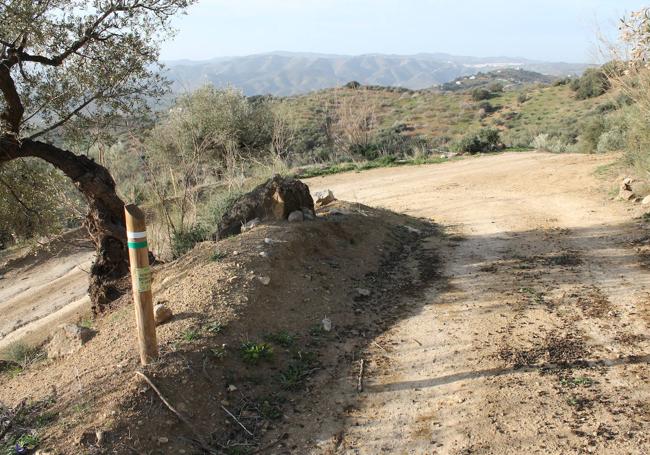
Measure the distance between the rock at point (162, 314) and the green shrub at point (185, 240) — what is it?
348cm

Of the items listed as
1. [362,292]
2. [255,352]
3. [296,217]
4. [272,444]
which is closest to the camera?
[272,444]

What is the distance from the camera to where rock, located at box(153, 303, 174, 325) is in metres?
5.28

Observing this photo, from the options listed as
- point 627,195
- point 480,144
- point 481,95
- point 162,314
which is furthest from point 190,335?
point 481,95

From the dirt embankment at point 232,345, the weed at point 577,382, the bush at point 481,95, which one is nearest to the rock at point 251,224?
the dirt embankment at point 232,345

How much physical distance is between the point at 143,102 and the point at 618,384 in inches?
294

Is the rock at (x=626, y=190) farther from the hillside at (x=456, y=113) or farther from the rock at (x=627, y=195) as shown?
the hillside at (x=456, y=113)

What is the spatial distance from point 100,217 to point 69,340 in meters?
2.57

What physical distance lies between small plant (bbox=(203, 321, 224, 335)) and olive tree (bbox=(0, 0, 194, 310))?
3.12m

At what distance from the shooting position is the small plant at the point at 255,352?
485 centimetres

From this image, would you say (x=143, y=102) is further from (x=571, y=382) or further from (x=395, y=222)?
(x=571, y=382)

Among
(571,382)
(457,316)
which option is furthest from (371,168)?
(571,382)

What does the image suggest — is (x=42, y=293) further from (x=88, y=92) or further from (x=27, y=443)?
(x=27, y=443)

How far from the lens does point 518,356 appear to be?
4.81 metres

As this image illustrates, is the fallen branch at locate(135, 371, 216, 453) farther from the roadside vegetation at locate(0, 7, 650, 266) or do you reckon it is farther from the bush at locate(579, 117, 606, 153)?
the bush at locate(579, 117, 606, 153)
